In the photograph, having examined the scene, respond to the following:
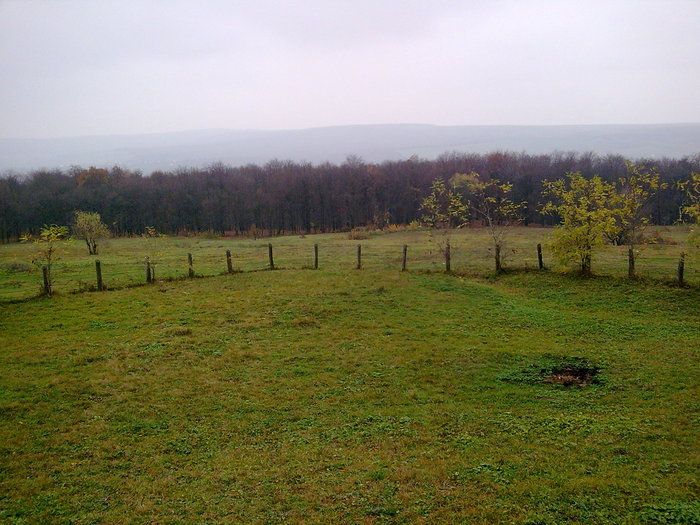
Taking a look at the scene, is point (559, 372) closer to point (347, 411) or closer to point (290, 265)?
point (347, 411)

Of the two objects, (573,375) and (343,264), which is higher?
(343,264)

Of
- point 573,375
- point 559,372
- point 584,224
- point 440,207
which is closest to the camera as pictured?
point 573,375

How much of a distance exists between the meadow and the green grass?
0.16 ft

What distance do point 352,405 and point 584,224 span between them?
17377mm

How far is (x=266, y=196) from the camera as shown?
90625 mm

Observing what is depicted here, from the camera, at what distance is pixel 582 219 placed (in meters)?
23.2

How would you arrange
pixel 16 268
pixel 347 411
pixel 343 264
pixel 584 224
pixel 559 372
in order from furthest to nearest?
pixel 16 268 → pixel 343 264 → pixel 584 224 → pixel 559 372 → pixel 347 411

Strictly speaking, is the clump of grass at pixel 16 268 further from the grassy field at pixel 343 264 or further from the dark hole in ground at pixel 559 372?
the dark hole in ground at pixel 559 372

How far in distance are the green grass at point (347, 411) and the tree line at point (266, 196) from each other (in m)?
63.7

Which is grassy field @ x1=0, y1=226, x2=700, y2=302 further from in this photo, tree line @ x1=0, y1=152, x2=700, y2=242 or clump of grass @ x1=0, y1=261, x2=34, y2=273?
tree line @ x1=0, y1=152, x2=700, y2=242

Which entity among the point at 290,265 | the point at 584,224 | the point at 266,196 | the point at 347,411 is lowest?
the point at 347,411

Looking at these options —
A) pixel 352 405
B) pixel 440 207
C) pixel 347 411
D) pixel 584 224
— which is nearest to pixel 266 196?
pixel 440 207

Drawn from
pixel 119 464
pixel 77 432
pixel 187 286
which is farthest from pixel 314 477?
pixel 187 286

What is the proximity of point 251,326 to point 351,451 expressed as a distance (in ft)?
29.4
